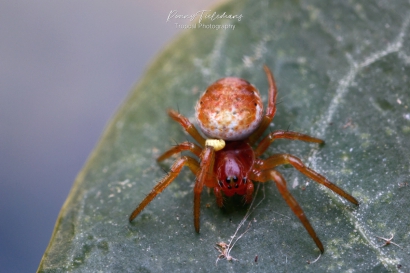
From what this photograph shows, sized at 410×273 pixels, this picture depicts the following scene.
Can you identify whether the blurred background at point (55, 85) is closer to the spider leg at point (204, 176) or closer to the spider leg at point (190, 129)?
the spider leg at point (190, 129)

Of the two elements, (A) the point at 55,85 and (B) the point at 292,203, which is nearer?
(B) the point at 292,203

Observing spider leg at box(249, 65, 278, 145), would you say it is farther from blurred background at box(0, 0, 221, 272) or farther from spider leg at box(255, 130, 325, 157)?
blurred background at box(0, 0, 221, 272)

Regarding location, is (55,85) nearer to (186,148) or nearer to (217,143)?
(186,148)

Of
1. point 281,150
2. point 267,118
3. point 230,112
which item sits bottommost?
point 281,150

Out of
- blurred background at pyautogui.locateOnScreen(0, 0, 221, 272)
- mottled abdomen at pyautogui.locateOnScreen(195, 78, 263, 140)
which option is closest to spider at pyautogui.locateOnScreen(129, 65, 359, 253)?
mottled abdomen at pyautogui.locateOnScreen(195, 78, 263, 140)

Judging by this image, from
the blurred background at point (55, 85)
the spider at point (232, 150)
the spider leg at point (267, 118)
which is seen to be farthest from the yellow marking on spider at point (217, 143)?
the blurred background at point (55, 85)

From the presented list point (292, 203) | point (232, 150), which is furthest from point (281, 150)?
point (292, 203)

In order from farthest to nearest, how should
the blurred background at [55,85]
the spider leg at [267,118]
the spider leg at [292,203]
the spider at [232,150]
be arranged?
the blurred background at [55,85]
the spider leg at [267,118]
the spider at [232,150]
the spider leg at [292,203]

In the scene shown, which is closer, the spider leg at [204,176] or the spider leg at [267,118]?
the spider leg at [204,176]
